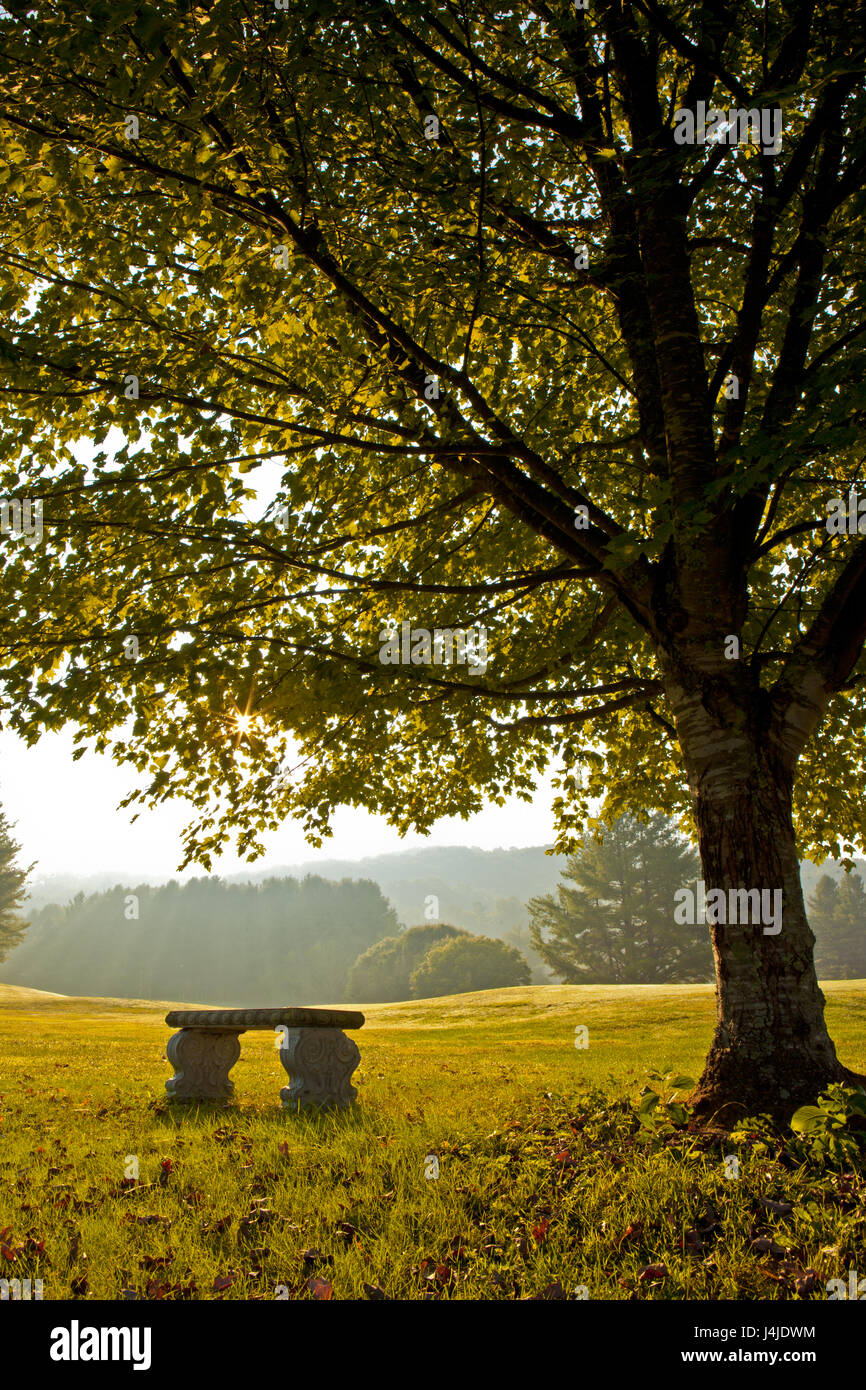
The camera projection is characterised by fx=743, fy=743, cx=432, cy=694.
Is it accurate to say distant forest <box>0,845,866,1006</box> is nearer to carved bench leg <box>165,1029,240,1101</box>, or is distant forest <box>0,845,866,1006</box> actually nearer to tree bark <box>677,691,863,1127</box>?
carved bench leg <box>165,1029,240,1101</box>

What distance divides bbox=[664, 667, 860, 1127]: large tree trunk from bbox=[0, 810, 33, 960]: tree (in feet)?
276

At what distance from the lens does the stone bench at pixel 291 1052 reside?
7.48 metres

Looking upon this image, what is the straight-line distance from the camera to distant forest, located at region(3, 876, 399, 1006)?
385 ft

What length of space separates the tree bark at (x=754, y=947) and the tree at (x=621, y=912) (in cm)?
6306

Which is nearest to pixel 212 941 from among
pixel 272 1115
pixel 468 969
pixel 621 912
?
pixel 468 969

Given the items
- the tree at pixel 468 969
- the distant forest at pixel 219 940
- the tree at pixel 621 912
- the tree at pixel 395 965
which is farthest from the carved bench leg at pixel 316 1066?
the distant forest at pixel 219 940

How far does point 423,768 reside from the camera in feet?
35.7

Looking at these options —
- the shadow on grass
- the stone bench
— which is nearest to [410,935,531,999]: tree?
the stone bench

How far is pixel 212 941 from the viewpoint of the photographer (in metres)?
127

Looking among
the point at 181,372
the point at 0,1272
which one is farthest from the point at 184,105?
the point at 0,1272

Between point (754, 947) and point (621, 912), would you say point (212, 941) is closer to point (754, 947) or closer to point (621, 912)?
point (621, 912)

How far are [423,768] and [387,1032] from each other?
1758 centimetres

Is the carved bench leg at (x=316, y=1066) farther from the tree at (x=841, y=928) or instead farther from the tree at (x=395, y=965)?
the tree at (x=841, y=928)
